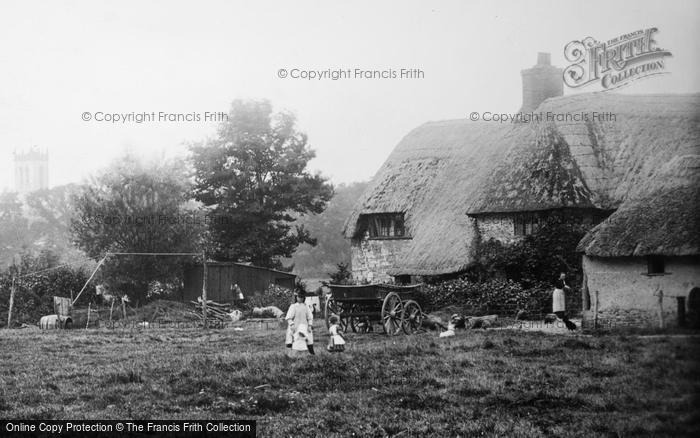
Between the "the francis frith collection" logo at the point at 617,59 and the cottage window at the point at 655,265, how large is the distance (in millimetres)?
4261

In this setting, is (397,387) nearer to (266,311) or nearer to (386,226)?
(266,311)

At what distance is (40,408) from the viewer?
1195 centimetres

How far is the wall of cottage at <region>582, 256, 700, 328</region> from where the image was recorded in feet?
63.5

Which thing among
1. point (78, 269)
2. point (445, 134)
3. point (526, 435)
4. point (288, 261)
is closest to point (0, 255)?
point (288, 261)

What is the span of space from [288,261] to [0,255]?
24652 mm

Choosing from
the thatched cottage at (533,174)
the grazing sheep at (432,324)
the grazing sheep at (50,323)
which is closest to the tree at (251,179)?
the thatched cottage at (533,174)

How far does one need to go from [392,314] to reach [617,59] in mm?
8390

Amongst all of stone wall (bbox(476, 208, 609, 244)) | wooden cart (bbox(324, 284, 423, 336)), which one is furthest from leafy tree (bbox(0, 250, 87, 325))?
stone wall (bbox(476, 208, 609, 244))

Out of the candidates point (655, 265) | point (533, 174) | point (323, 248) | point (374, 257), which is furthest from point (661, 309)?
point (323, 248)

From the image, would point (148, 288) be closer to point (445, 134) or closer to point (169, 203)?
point (169, 203)

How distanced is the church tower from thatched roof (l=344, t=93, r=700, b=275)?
54.1 metres

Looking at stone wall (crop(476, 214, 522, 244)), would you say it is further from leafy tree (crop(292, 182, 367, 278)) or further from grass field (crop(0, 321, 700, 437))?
leafy tree (crop(292, 182, 367, 278))

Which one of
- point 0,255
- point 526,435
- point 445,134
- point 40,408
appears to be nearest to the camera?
point 526,435

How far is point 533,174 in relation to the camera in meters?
30.8
